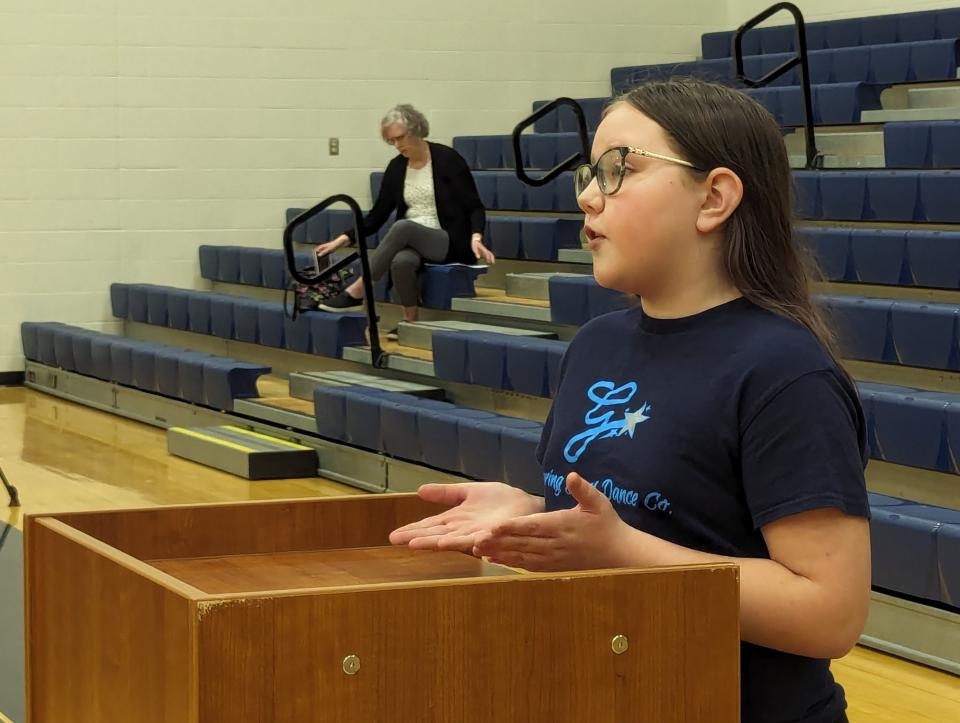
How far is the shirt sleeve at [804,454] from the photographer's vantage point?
1014 mm

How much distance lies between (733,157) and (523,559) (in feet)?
1.14

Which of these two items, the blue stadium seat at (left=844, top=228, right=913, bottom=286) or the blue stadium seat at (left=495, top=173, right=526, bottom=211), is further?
the blue stadium seat at (left=495, top=173, right=526, bottom=211)

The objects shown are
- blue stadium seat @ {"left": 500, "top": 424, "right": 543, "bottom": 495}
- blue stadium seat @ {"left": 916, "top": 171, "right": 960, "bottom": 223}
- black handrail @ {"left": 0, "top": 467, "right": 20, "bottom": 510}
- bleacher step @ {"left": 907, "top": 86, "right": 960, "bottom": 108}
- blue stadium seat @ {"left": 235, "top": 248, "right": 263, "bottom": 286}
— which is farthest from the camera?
blue stadium seat @ {"left": 235, "top": 248, "right": 263, "bottom": 286}

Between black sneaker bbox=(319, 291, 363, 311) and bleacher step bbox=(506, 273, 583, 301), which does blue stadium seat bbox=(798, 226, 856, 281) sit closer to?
bleacher step bbox=(506, 273, 583, 301)

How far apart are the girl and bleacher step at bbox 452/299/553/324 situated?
4.32m

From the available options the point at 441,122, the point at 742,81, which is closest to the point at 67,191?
the point at 441,122

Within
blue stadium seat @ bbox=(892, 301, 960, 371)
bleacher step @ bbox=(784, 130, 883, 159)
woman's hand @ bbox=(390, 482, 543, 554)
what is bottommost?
blue stadium seat @ bbox=(892, 301, 960, 371)

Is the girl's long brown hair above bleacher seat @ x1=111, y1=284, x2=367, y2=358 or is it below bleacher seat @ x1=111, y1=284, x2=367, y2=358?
above

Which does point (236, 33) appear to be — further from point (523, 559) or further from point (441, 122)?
point (523, 559)

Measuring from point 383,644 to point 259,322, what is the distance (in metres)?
5.75

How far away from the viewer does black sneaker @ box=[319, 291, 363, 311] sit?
6234 millimetres

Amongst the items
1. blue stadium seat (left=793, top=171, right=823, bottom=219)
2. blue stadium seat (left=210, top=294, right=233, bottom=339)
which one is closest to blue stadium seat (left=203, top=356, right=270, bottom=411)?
blue stadium seat (left=210, top=294, right=233, bottom=339)

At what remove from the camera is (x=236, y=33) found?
7.82m

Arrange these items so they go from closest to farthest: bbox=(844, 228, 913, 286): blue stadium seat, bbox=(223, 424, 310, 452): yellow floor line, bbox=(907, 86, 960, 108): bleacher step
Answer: bbox=(844, 228, 913, 286): blue stadium seat, bbox=(223, 424, 310, 452): yellow floor line, bbox=(907, 86, 960, 108): bleacher step
